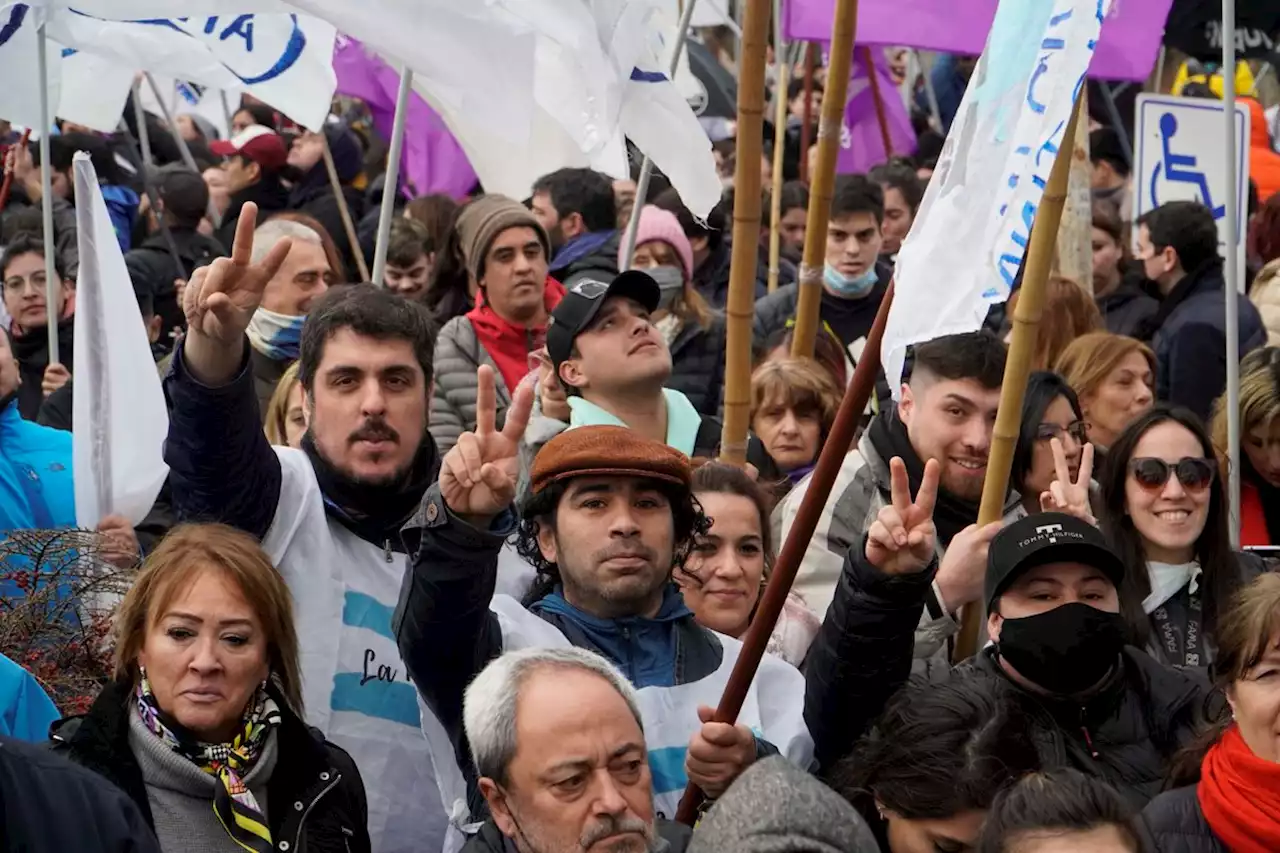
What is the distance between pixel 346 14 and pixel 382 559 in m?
1.60

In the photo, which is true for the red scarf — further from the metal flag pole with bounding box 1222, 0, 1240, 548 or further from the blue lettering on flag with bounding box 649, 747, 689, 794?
the metal flag pole with bounding box 1222, 0, 1240, 548

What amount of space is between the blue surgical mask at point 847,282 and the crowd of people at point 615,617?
1.92 meters

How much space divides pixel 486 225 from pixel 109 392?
2193mm

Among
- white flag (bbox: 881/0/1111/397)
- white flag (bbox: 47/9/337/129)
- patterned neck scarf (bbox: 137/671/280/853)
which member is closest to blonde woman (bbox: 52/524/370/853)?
patterned neck scarf (bbox: 137/671/280/853)

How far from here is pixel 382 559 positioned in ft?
16.3

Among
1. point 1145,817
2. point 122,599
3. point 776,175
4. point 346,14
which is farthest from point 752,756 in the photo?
point 776,175

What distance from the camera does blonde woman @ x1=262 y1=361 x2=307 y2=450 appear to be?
577cm

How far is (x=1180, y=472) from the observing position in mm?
5512

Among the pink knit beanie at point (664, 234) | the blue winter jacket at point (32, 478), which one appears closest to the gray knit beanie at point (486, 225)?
the pink knit beanie at point (664, 234)

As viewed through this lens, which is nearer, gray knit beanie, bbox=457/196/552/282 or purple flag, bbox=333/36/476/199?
gray knit beanie, bbox=457/196/552/282

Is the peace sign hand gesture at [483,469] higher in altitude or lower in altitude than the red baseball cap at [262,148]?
lower

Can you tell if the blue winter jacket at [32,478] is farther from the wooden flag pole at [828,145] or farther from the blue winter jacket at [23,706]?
the wooden flag pole at [828,145]

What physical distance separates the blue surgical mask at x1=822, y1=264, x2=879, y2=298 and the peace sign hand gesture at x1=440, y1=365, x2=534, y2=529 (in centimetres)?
449

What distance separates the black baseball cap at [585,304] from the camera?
19.1ft
